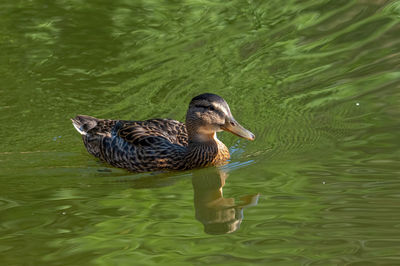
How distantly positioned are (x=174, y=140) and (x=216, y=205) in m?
2.23

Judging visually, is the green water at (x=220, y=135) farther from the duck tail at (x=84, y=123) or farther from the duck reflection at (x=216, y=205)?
the duck tail at (x=84, y=123)

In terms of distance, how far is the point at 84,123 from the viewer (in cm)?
1064

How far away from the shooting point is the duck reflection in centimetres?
722

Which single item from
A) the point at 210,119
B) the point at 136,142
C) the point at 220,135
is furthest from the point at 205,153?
the point at 220,135

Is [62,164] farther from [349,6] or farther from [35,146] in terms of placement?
[349,6]

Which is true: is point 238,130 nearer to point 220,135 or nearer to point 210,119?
point 210,119

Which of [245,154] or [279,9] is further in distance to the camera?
[279,9]

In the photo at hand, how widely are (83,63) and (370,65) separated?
4.73 metres

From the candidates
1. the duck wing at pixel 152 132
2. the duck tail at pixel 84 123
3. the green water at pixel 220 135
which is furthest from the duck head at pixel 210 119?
the duck tail at pixel 84 123

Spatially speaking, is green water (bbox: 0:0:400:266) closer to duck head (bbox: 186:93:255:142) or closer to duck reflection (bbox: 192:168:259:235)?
duck reflection (bbox: 192:168:259:235)

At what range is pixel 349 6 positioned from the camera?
1373 centimetres

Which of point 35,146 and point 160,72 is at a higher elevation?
point 160,72

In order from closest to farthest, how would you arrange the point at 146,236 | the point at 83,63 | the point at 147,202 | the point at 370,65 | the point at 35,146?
the point at 146,236
the point at 147,202
the point at 35,146
the point at 370,65
the point at 83,63

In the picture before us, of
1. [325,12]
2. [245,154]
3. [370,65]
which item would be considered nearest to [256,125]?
[245,154]
